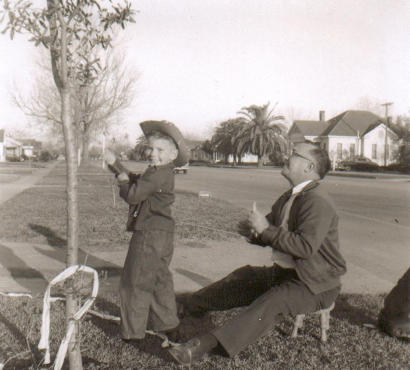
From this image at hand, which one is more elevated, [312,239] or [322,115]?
[322,115]

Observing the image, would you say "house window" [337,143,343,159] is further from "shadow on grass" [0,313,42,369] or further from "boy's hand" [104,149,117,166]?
"boy's hand" [104,149,117,166]


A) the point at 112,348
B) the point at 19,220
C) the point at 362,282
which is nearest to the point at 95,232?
the point at 19,220

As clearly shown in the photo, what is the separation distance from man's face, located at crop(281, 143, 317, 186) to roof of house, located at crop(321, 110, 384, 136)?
2898 inches

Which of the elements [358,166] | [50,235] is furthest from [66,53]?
[358,166]

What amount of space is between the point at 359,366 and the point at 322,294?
0.56m

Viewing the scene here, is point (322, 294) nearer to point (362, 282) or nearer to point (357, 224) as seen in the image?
point (362, 282)

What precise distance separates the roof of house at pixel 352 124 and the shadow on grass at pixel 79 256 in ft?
Result: 230

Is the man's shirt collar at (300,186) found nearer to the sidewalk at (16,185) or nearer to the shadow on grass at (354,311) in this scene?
the shadow on grass at (354,311)

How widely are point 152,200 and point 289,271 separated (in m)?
1.11

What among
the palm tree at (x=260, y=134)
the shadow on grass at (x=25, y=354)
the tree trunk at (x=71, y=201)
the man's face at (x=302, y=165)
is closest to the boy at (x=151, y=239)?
the tree trunk at (x=71, y=201)

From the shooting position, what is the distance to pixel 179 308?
13.7 ft

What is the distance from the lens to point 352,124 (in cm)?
7819

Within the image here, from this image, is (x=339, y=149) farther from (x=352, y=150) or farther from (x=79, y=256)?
(x=79, y=256)

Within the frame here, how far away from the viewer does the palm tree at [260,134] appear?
69875mm
